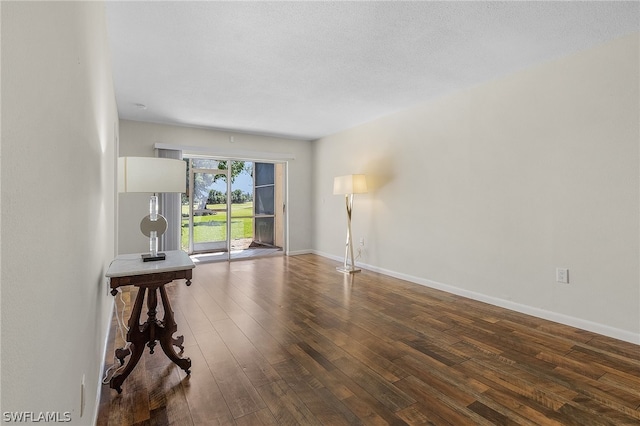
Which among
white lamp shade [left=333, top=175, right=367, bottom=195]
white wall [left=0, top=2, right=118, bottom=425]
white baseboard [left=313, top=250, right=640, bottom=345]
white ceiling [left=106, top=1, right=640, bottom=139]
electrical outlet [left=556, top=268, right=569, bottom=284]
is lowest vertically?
white baseboard [left=313, top=250, right=640, bottom=345]

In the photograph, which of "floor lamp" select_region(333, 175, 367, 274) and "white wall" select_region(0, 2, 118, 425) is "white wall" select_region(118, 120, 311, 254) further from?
"white wall" select_region(0, 2, 118, 425)

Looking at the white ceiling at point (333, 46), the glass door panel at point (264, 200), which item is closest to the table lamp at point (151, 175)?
the white ceiling at point (333, 46)

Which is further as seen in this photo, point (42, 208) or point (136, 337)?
point (136, 337)

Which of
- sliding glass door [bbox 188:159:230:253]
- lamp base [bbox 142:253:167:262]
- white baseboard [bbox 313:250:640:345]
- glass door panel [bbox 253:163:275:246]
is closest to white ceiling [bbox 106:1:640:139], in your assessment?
lamp base [bbox 142:253:167:262]

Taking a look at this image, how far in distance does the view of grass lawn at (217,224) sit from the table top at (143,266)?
174 inches

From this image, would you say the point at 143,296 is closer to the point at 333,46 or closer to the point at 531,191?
the point at 333,46

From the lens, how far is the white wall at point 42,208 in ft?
1.81

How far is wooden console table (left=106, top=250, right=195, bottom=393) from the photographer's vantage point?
Answer: 1.97 m

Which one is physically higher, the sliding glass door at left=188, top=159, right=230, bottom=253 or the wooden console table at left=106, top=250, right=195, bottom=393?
the sliding glass door at left=188, top=159, right=230, bottom=253

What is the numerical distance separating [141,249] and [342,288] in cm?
346

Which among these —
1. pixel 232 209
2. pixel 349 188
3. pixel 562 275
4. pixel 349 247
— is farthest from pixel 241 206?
pixel 562 275

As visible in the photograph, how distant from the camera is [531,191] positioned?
3320mm

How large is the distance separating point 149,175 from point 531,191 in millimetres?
3593

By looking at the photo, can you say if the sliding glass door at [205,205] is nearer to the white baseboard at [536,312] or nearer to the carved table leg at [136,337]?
the white baseboard at [536,312]
